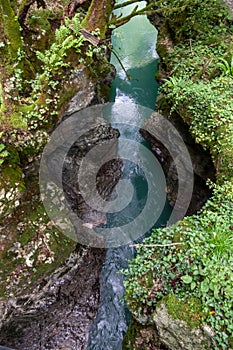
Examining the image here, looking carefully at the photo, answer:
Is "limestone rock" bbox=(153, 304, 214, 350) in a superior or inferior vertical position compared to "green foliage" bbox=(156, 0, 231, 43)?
inferior

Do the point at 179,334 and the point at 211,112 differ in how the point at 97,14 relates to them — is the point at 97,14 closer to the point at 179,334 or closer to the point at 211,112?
the point at 211,112

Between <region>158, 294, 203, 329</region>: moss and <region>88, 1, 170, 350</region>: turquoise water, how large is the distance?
3.38 ft

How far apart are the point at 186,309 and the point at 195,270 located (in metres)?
0.42

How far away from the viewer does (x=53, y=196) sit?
5.47 m

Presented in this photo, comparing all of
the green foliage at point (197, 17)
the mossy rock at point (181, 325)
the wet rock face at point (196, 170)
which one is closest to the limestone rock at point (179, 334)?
Answer: the mossy rock at point (181, 325)

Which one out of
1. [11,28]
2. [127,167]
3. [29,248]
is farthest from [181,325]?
[127,167]

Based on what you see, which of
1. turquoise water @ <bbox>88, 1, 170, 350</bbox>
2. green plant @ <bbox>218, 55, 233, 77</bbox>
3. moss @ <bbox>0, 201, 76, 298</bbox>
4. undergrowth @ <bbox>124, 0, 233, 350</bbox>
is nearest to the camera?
undergrowth @ <bbox>124, 0, 233, 350</bbox>

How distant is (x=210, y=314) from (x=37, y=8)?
262 inches

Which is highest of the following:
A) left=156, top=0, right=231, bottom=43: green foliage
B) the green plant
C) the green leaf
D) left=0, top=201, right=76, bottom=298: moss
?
left=156, top=0, right=231, bottom=43: green foliage

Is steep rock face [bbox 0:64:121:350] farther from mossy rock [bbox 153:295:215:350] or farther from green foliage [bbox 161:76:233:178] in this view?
mossy rock [bbox 153:295:215:350]

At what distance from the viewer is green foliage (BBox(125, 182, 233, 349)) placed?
2959 mm

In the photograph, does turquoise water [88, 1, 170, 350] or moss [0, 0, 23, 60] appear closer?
moss [0, 0, 23, 60]

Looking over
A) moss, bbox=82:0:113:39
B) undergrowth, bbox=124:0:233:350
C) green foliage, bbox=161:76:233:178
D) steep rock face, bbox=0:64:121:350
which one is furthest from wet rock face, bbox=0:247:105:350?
moss, bbox=82:0:113:39

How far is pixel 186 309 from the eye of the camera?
302 cm
